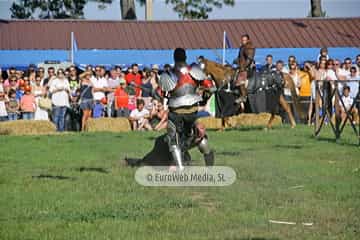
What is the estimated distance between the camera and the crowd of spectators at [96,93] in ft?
76.1

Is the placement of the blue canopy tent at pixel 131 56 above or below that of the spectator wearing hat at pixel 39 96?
above

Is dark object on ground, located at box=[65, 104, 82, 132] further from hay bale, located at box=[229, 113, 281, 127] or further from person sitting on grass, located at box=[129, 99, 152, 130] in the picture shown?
hay bale, located at box=[229, 113, 281, 127]

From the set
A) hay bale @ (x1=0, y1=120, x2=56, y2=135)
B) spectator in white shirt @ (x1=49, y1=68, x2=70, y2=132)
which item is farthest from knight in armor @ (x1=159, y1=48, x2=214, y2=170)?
spectator in white shirt @ (x1=49, y1=68, x2=70, y2=132)

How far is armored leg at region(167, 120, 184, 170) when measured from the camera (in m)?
12.7

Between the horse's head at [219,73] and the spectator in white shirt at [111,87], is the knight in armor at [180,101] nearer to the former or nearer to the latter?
the horse's head at [219,73]

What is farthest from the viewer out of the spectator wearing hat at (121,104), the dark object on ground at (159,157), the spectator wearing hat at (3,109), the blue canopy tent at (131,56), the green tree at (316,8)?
the green tree at (316,8)

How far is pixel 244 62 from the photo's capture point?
2292 cm

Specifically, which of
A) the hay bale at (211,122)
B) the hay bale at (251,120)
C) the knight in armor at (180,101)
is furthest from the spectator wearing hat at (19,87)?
the knight in armor at (180,101)

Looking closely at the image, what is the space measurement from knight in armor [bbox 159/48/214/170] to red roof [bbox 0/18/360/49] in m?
20.7

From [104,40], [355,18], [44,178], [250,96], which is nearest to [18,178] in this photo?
[44,178]

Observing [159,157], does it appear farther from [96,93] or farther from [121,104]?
[121,104]

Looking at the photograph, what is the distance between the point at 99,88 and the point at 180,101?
11.6m

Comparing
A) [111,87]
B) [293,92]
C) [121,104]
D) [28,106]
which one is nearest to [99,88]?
[111,87]

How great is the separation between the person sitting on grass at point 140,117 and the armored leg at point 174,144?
1053 centimetres
